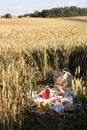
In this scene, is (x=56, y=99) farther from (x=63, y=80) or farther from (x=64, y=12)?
(x=64, y=12)

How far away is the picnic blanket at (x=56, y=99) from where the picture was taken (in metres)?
4.55

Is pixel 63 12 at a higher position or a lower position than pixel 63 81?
lower

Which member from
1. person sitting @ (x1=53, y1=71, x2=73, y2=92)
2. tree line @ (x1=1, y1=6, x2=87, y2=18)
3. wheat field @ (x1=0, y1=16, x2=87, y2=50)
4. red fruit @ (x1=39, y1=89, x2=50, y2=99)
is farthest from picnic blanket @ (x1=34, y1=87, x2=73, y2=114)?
tree line @ (x1=1, y1=6, x2=87, y2=18)

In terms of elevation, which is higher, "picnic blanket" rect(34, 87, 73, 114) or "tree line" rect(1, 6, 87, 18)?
"picnic blanket" rect(34, 87, 73, 114)

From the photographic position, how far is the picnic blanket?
4.55 meters

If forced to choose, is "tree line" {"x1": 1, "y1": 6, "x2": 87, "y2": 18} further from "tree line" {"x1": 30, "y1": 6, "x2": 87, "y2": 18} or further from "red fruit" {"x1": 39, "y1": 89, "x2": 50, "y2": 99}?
"red fruit" {"x1": 39, "y1": 89, "x2": 50, "y2": 99}

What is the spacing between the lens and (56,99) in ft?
16.1

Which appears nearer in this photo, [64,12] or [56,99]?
[56,99]

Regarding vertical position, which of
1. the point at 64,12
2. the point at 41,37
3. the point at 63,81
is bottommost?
the point at 64,12

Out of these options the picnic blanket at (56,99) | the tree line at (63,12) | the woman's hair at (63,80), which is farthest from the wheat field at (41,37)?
the tree line at (63,12)

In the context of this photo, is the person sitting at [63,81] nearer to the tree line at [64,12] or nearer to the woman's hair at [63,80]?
the woman's hair at [63,80]

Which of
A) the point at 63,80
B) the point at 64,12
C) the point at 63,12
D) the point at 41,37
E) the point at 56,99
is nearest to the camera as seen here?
the point at 56,99

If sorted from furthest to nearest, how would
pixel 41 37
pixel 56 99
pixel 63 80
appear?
pixel 41 37 < pixel 63 80 < pixel 56 99

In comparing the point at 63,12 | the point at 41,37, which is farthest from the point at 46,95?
the point at 63,12
